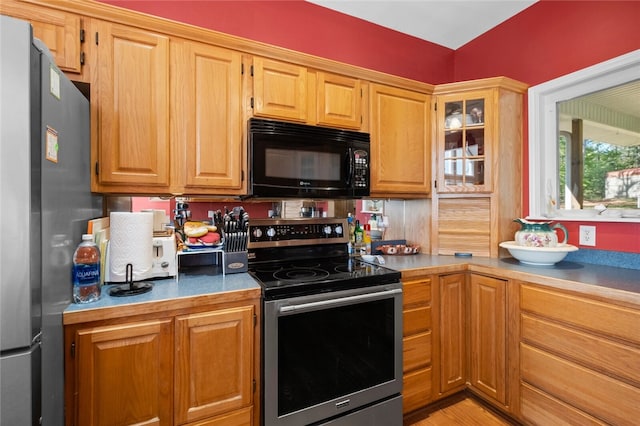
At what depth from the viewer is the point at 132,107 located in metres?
1.49

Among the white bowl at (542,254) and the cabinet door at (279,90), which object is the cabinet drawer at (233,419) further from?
the white bowl at (542,254)

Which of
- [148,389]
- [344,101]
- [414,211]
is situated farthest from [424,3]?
[148,389]

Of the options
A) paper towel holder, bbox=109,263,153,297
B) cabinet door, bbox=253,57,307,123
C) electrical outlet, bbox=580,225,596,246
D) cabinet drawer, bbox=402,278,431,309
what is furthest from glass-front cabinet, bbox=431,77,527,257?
paper towel holder, bbox=109,263,153,297

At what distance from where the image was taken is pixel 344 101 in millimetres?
1999

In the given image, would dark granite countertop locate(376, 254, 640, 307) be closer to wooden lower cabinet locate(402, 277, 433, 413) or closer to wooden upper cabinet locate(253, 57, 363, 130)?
wooden lower cabinet locate(402, 277, 433, 413)

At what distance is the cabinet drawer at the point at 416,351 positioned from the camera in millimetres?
1768

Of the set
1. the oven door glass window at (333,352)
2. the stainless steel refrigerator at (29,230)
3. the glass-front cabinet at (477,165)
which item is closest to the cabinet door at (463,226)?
the glass-front cabinet at (477,165)

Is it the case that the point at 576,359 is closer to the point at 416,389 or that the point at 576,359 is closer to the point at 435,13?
the point at 416,389

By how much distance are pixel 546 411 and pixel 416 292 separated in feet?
2.81

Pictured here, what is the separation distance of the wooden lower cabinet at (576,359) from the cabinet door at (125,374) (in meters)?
1.82

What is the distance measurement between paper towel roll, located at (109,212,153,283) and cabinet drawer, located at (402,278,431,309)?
1.41 metres

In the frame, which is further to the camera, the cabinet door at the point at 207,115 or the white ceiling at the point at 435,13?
the white ceiling at the point at 435,13

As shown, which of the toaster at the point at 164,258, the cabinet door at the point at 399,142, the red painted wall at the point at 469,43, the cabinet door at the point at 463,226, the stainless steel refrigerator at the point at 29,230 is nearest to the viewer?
the stainless steel refrigerator at the point at 29,230

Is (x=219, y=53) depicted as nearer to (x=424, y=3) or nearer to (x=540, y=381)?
(x=424, y=3)
